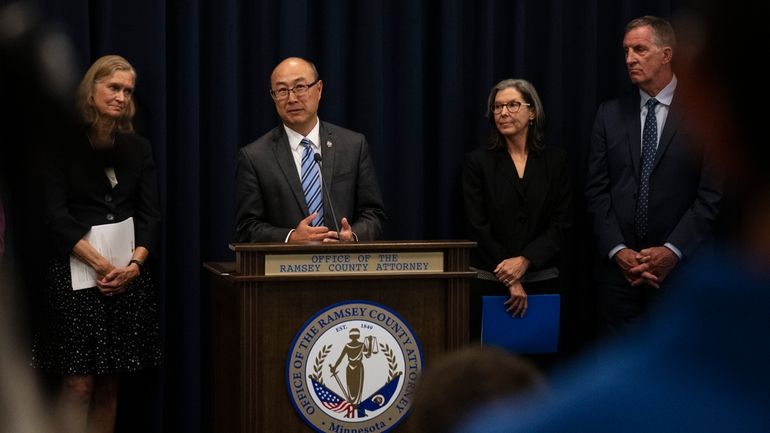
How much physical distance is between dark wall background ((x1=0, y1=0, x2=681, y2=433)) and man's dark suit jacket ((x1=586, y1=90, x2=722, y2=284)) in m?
0.51

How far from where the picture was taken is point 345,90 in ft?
17.0

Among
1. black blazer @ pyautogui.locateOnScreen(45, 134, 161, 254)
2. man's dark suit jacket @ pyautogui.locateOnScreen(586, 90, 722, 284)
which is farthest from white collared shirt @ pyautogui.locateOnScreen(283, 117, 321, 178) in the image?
man's dark suit jacket @ pyautogui.locateOnScreen(586, 90, 722, 284)

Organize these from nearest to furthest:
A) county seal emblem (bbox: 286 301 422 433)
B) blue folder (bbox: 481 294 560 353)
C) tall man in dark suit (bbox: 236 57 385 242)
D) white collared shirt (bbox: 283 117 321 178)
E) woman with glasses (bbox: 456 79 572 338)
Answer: county seal emblem (bbox: 286 301 422 433) → tall man in dark suit (bbox: 236 57 385 242) → white collared shirt (bbox: 283 117 321 178) → blue folder (bbox: 481 294 560 353) → woman with glasses (bbox: 456 79 572 338)

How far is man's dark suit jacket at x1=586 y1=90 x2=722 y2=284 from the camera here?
4.66 m

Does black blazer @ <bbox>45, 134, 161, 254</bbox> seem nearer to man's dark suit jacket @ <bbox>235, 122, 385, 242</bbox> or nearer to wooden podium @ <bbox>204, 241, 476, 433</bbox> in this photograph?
man's dark suit jacket @ <bbox>235, 122, 385, 242</bbox>

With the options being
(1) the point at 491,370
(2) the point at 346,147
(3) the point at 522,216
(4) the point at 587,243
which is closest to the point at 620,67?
(4) the point at 587,243

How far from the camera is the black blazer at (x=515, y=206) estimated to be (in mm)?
4734

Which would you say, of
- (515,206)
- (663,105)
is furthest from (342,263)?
(663,105)

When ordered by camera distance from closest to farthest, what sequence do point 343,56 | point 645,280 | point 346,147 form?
point 346,147
point 645,280
point 343,56

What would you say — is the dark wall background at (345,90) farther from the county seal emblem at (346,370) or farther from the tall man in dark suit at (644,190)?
the county seal emblem at (346,370)

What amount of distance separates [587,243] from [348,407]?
2722 mm

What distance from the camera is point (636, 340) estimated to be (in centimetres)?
58

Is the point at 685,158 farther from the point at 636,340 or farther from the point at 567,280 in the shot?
the point at 636,340

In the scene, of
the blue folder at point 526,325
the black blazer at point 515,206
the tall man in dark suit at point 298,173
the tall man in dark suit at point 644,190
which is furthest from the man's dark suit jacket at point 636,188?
the tall man in dark suit at point 298,173
